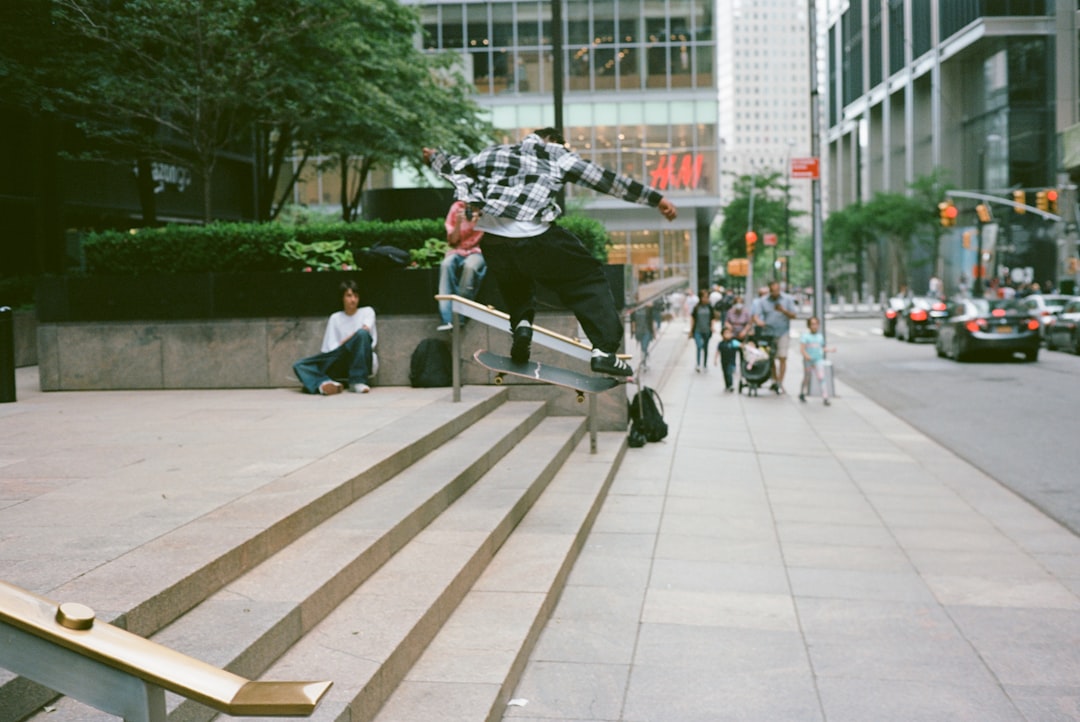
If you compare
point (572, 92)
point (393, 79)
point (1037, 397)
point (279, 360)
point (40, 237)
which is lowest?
point (1037, 397)

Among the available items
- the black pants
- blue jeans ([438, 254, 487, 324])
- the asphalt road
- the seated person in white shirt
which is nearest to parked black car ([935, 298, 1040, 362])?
the asphalt road

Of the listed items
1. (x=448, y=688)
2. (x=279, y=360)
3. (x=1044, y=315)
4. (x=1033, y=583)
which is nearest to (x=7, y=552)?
(x=448, y=688)

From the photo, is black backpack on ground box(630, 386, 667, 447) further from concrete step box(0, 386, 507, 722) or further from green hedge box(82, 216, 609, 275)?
concrete step box(0, 386, 507, 722)

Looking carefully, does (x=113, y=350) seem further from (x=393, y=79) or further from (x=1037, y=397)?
(x=1037, y=397)

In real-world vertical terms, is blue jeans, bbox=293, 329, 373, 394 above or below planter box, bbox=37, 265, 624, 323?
below

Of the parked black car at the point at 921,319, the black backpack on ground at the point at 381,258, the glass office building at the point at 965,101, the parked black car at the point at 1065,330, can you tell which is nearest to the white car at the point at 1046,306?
the parked black car at the point at 1065,330

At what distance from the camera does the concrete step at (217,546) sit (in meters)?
3.62

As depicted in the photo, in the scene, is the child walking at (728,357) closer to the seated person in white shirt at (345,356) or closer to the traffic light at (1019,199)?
the seated person in white shirt at (345,356)

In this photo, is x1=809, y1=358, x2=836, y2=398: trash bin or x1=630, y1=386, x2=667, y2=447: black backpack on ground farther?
x1=809, y1=358, x2=836, y2=398: trash bin

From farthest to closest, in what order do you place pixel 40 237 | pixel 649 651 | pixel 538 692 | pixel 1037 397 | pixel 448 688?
pixel 40 237 → pixel 1037 397 → pixel 649 651 → pixel 538 692 → pixel 448 688

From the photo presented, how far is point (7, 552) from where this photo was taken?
4.39 metres

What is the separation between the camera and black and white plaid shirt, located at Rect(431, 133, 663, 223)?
6719mm

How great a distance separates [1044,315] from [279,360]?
27531mm

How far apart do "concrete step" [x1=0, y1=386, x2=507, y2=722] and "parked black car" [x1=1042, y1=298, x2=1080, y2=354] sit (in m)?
26.1
